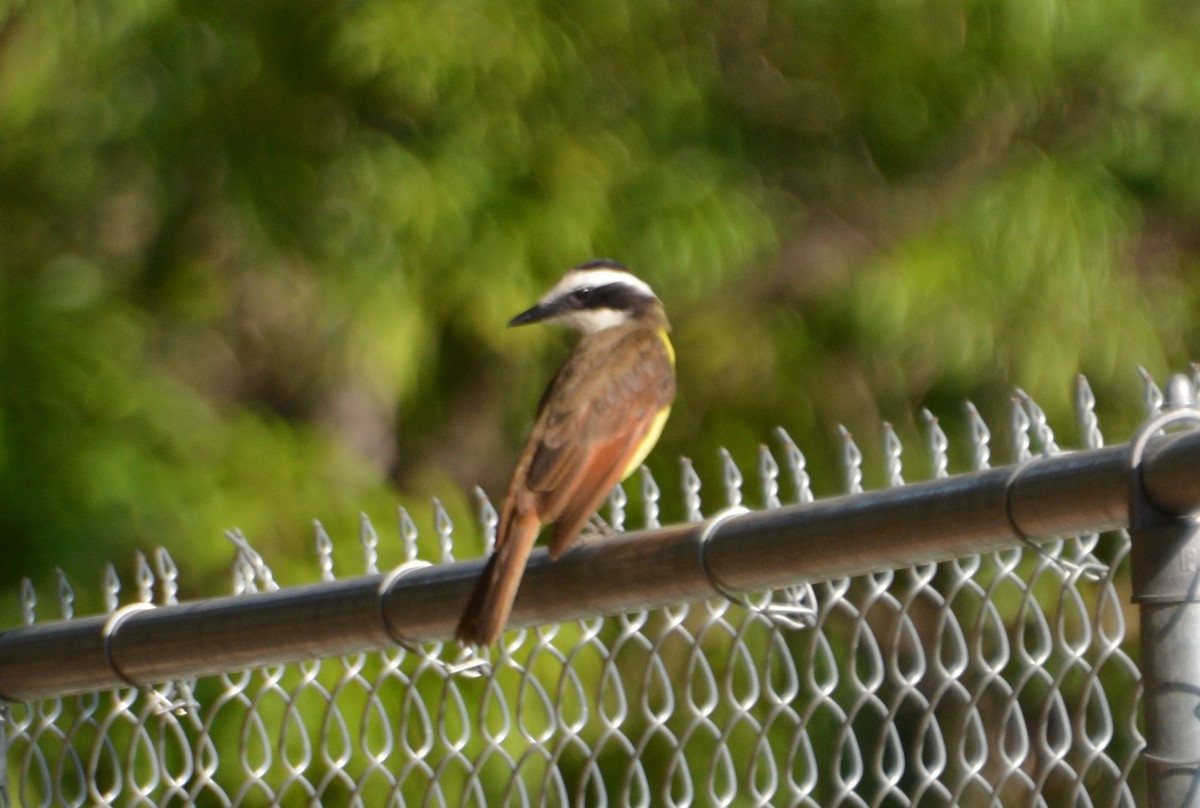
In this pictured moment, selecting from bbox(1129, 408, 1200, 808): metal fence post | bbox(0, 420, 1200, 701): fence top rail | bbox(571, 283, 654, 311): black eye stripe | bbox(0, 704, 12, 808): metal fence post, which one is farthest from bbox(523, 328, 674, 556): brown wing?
bbox(1129, 408, 1200, 808): metal fence post

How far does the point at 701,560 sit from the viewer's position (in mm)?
2680

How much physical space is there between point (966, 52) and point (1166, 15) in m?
0.84

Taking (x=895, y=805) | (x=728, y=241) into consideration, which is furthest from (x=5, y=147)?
(x=895, y=805)

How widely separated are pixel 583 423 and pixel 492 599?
3.30ft

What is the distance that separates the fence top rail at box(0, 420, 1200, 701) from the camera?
87.9 inches

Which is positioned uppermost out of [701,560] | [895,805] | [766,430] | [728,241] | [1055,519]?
[1055,519]

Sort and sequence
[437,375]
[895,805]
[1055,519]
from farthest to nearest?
[437,375] → [895,805] → [1055,519]

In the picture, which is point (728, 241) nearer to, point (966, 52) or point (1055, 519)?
point (966, 52)

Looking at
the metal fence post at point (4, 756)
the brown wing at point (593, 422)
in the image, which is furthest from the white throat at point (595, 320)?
the metal fence post at point (4, 756)

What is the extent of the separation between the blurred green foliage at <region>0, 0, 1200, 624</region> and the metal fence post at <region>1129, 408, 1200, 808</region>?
15.7 ft

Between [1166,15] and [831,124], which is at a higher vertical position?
[1166,15]

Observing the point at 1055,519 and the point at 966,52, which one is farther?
the point at 966,52

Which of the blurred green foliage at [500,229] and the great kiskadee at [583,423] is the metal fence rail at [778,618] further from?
the blurred green foliage at [500,229]

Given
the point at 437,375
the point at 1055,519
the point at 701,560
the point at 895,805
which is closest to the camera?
the point at 1055,519
